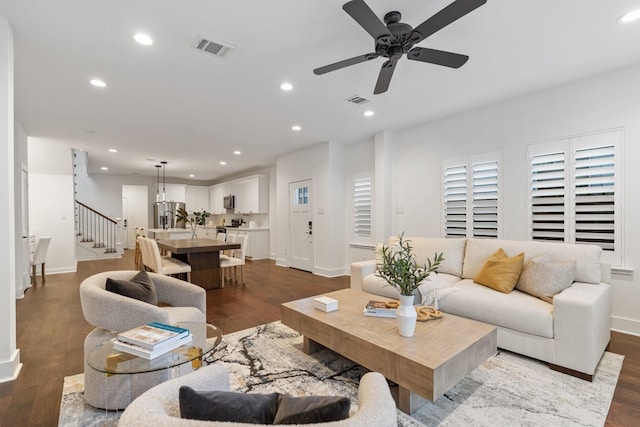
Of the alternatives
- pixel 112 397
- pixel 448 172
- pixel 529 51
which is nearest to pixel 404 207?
pixel 448 172

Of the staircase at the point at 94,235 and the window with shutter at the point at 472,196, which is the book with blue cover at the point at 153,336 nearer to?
the window with shutter at the point at 472,196

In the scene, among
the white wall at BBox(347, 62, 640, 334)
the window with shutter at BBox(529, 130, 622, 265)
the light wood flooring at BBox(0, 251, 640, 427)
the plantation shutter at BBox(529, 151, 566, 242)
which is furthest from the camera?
the plantation shutter at BBox(529, 151, 566, 242)

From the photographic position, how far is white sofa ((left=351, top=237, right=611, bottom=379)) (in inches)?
92.7

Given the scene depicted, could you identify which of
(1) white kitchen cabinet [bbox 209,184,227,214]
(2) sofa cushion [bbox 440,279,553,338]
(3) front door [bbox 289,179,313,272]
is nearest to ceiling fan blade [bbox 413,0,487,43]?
(2) sofa cushion [bbox 440,279,553,338]

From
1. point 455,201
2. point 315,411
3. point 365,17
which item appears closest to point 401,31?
point 365,17

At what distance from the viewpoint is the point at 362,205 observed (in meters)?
6.14

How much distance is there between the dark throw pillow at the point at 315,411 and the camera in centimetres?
79

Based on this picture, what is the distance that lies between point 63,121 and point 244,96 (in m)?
3.21

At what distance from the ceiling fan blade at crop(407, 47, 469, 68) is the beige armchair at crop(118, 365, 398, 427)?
236 centimetres

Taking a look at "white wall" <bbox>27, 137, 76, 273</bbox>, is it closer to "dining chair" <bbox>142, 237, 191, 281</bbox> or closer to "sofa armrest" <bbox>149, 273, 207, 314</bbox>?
"dining chair" <bbox>142, 237, 191, 281</bbox>

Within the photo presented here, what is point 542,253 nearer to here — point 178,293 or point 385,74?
point 385,74

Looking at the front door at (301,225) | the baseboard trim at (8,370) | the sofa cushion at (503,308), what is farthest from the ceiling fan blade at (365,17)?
the front door at (301,225)

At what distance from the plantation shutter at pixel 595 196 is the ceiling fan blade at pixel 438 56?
229 centimetres

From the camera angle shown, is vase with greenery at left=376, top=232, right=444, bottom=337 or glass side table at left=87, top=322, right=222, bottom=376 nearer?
glass side table at left=87, top=322, right=222, bottom=376
